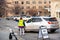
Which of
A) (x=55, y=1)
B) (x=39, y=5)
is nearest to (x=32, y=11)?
(x=39, y=5)

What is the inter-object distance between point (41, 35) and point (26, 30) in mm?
7781

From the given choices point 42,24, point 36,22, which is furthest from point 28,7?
point 42,24

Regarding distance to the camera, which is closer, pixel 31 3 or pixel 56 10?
pixel 56 10

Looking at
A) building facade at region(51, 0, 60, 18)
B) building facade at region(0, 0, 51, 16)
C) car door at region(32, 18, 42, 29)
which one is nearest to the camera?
car door at region(32, 18, 42, 29)

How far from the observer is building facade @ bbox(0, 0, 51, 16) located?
4804 inches

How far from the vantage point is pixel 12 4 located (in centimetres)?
12556

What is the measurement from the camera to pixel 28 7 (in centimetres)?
12712

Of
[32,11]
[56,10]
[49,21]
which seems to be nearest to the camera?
[49,21]

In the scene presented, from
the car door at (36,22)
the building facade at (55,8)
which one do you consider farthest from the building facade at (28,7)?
the car door at (36,22)

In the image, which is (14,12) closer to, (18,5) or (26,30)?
(18,5)

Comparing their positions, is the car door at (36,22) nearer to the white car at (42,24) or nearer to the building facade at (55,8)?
the white car at (42,24)

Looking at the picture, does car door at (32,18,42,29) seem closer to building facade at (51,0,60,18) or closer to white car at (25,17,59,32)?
white car at (25,17,59,32)

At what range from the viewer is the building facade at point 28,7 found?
122 m

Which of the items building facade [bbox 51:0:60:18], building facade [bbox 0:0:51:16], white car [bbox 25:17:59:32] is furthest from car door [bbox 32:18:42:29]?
building facade [bbox 0:0:51:16]
